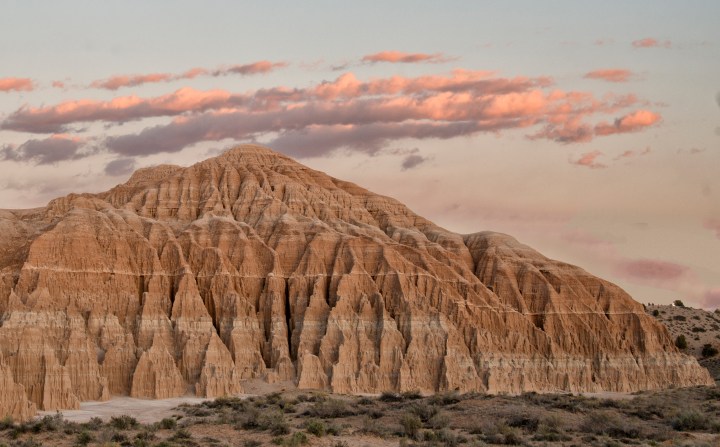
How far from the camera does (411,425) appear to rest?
69188 millimetres

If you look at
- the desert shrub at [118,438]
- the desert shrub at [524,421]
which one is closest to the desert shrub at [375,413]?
the desert shrub at [524,421]

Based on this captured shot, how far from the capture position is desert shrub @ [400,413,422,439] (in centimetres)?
6850

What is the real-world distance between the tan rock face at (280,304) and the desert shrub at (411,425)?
95.4ft

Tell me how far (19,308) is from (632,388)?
56.9m

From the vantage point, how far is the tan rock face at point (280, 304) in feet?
337

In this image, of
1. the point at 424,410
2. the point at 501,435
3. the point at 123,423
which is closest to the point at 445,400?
the point at 424,410

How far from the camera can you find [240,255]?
12050cm

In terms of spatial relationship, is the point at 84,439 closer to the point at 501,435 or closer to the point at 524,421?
the point at 501,435

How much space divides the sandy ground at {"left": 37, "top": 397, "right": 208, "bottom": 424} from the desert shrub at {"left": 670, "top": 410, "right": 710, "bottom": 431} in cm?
3146

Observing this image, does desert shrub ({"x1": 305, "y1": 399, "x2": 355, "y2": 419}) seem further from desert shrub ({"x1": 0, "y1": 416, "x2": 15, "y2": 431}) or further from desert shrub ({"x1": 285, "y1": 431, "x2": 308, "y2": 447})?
desert shrub ({"x1": 0, "y1": 416, "x2": 15, "y2": 431})

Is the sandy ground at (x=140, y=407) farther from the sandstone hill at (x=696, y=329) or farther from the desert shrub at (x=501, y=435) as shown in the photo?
the sandstone hill at (x=696, y=329)

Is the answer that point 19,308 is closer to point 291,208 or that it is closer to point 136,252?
point 136,252

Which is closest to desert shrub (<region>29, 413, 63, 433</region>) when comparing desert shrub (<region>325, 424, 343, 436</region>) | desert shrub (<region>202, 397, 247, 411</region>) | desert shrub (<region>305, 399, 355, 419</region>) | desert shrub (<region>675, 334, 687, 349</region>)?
→ desert shrub (<region>202, 397, 247, 411</region>)

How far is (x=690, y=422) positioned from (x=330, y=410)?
20.3 meters
